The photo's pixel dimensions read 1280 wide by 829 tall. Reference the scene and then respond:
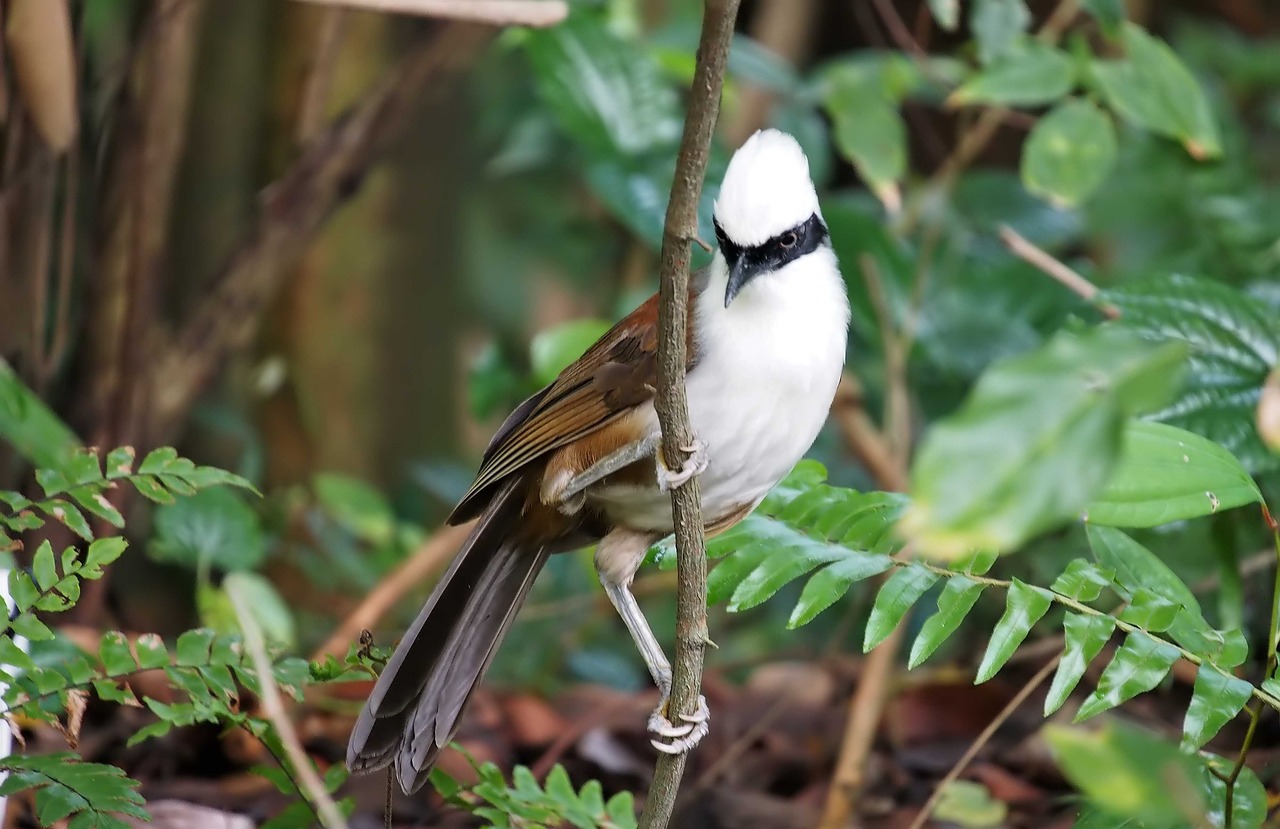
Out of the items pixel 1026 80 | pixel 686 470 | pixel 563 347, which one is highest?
pixel 686 470

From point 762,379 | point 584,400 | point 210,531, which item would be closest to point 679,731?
point 762,379

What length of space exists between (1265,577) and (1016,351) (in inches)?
35.5

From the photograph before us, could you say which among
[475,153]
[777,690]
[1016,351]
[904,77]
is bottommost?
[777,690]

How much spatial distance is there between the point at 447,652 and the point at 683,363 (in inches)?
34.7

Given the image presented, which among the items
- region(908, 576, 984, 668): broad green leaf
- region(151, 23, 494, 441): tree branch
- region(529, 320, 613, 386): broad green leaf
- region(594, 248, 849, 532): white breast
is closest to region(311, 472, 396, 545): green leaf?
region(151, 23, 494, 441): tree branch

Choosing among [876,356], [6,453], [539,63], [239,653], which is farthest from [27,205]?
[876,356]

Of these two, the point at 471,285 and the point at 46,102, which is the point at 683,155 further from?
the point at 471,285

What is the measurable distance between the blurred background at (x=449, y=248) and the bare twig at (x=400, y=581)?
0.03 meters

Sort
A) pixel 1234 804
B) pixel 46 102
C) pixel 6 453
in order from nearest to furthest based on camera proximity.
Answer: pixel 1234 804
pixel 46 102
pixel 6 453

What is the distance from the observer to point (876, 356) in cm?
393

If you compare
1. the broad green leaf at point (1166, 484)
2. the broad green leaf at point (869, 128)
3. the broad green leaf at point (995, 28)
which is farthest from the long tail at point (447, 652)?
the broad green leaf at point (995, 28)

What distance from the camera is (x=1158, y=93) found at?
2.67m

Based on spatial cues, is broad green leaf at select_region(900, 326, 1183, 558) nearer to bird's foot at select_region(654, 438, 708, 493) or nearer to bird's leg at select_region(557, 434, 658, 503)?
bird's foot at select_region(654, 438, 708, 493)

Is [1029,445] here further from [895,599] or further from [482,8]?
[482,8]
